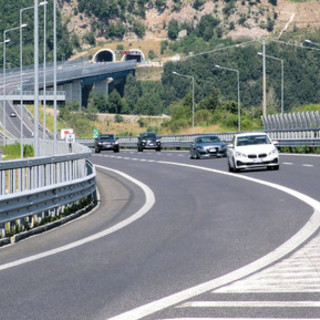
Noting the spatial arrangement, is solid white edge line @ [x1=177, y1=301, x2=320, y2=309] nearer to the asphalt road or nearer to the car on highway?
the asphalt road

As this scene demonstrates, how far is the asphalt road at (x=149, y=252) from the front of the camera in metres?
9.78

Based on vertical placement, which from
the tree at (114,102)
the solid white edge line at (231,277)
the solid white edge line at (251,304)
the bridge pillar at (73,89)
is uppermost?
the bridge pillar at (73,89)

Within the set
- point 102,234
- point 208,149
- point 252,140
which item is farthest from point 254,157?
point 102,234

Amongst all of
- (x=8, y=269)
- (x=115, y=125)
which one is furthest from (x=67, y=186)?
(x=115, y=125)

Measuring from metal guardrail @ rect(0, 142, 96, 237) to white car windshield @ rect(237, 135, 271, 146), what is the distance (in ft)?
48.0

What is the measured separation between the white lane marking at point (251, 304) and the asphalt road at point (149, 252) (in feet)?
0.38

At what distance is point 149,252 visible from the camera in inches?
554

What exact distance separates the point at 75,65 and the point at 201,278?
184493 mm

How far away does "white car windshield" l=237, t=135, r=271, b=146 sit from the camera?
37.3 m

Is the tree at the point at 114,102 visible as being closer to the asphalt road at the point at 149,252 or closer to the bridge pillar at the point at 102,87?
the bridge pillar at the point at 102,87

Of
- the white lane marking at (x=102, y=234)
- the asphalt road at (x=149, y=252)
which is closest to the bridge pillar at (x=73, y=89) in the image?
the white lane marking at (x=102, y=234)

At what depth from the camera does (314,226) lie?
54.5 feet

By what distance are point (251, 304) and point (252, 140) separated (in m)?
28.1

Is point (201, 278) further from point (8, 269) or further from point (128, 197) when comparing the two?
point (128, 197)
